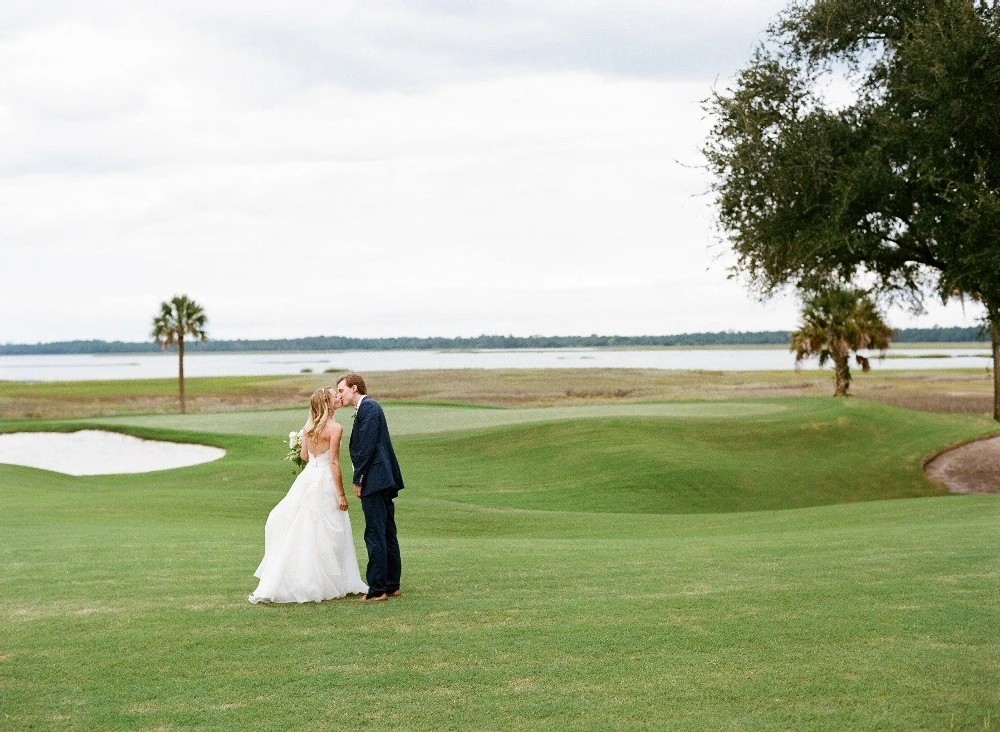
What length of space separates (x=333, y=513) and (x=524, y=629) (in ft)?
8.69

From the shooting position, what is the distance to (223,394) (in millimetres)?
103438

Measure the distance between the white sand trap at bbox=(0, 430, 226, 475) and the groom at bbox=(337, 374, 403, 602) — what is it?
22.8m

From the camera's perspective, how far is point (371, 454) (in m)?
11.2

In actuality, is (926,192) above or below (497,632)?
above

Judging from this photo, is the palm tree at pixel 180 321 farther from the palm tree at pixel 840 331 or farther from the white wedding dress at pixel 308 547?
the white wedding dress at pixel 308 547

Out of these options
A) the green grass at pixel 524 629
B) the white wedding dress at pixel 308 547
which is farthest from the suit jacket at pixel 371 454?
the green grass at pixel 524 629

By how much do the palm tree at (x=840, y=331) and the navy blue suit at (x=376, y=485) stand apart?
48558mm

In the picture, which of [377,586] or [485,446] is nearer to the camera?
[377,586]

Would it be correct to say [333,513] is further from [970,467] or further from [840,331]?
[840,331]

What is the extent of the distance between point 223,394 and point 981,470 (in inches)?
3265

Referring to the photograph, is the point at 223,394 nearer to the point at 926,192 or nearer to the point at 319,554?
the point at 926,192

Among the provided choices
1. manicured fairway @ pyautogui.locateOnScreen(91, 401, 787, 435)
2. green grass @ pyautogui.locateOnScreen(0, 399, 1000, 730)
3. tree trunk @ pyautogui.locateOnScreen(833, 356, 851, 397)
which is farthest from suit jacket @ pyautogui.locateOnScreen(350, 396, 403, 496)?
tree trunk @ pyautogui.locateOnScreen(833, 356, 851, 397)

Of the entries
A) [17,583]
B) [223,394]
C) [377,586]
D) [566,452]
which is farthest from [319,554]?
[223,394]

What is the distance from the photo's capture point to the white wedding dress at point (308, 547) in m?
10.9
